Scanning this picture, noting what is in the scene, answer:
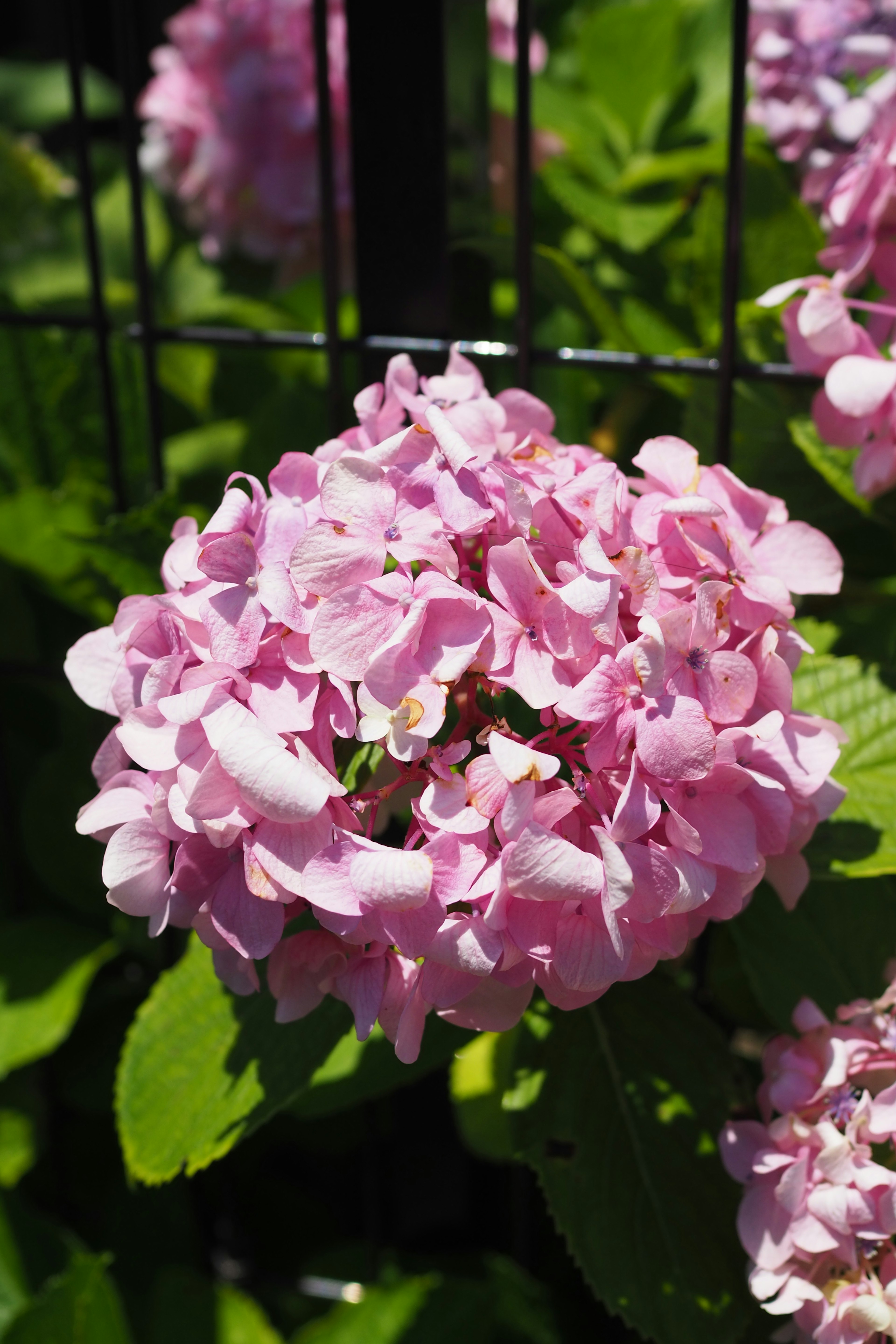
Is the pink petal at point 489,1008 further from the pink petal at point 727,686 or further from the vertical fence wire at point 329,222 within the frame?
the vertical fence wire at point 329,222

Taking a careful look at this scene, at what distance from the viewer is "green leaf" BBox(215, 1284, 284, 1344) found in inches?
39.1

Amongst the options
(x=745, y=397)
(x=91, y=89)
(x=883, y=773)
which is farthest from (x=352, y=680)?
(x=91, y=89)

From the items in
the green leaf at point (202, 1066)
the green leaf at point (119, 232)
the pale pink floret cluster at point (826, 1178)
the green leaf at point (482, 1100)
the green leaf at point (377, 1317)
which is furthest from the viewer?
the green leaf at point (119, 232)

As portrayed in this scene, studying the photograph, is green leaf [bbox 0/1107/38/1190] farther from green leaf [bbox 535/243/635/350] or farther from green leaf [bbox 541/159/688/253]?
green leaf [bbox 541/159/688/253]

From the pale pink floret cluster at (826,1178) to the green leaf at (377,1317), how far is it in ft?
1.47

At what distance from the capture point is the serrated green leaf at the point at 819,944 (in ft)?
2.36

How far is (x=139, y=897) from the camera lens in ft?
1.66

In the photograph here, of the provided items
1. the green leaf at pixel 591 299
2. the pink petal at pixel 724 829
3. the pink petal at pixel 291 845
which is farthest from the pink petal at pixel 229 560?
the green leaf at pixel 591 299

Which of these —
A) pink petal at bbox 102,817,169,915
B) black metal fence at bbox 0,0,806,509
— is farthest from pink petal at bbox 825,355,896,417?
pink petal at bbox 102,817,169,915

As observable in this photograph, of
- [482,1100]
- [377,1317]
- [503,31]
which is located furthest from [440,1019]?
[503,31]

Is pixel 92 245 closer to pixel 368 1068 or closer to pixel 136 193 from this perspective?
pixel 136 193

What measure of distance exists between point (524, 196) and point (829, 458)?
26cm

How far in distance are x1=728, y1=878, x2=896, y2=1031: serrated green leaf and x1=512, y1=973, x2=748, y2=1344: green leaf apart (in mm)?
48

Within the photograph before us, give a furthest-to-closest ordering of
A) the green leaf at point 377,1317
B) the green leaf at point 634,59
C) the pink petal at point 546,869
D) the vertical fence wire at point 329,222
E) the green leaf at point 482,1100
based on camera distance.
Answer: the green leaf at point 634,59, the green leaf at point 377,1317, the green leaf at point 482,1100, the vertical fence wire at point 329,222, the pink petal at point 546,869
